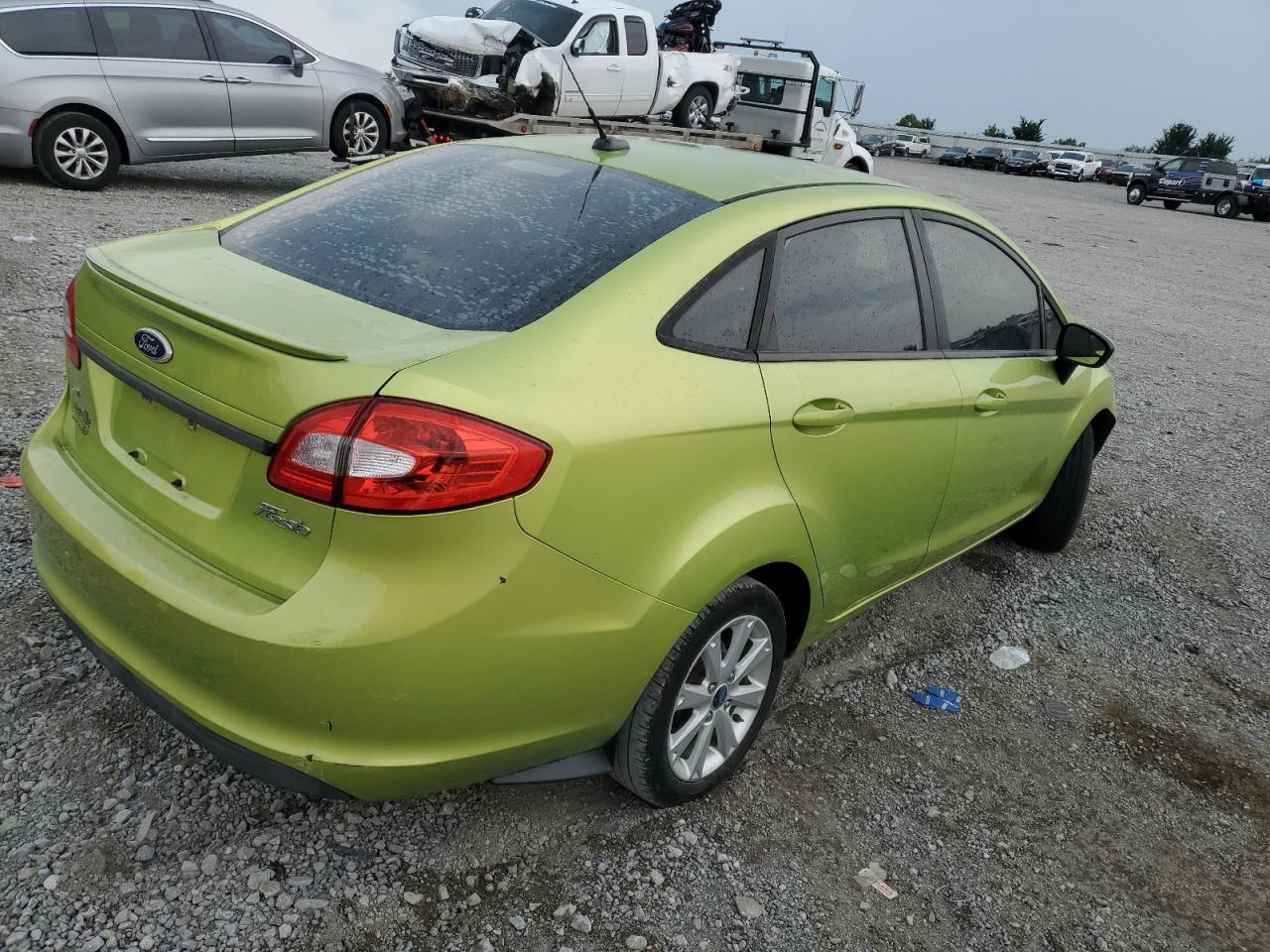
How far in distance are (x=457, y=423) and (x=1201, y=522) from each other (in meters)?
4.75

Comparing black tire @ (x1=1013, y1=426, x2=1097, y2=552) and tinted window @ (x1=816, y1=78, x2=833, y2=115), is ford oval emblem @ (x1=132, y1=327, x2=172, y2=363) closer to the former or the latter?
black tire @ (x1=1013, y1=426, x2=1097, y2=552)

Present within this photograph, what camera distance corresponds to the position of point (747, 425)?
2.38 metres

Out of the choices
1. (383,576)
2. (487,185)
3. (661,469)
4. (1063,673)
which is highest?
(487,185)

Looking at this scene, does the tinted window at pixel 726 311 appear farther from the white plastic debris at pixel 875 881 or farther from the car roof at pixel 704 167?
the white plastic debris at pixel 875 881

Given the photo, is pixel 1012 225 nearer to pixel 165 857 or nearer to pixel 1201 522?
pixel 1201 522

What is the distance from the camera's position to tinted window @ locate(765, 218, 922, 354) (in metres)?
2.64

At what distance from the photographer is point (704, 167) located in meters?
2.91

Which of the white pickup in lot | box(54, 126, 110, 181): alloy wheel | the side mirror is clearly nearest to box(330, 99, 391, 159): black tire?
box(54, 126, 110, 181): alloy wheel

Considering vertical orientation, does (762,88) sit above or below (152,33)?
above

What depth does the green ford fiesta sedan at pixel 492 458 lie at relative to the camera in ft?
6.33

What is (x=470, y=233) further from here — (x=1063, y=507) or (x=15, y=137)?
(x=15, y=137)

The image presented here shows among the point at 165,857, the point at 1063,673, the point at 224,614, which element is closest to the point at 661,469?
the point at 224,614

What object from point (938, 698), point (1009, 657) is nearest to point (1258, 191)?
point (1009, 657)

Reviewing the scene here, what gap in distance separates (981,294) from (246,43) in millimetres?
9169
